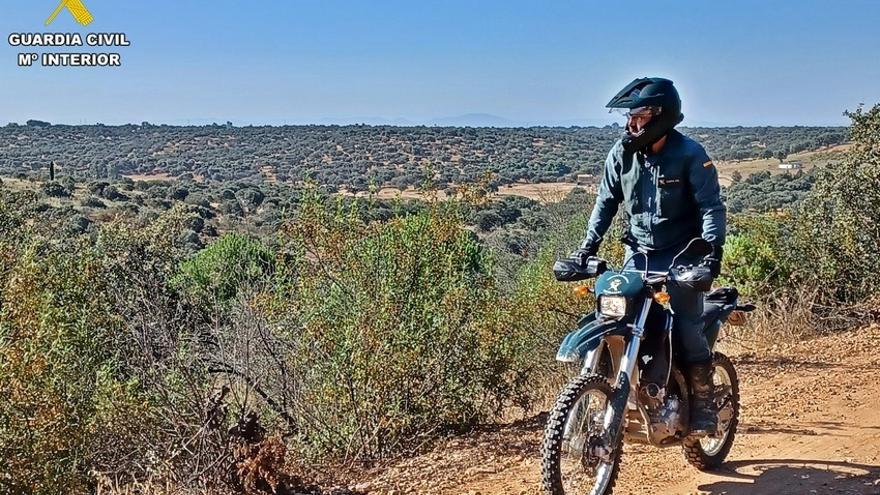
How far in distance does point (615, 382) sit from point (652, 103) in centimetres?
145

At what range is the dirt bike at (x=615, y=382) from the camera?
4129 mm

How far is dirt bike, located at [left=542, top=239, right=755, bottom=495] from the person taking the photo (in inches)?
163

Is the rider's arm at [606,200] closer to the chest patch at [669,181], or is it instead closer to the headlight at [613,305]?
the chest patch at [669,181]

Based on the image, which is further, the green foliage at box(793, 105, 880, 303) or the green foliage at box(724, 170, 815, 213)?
the green foliage at box(724, 170, 815, 213)

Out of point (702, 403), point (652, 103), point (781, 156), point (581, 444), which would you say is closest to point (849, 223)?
point (702, 403)

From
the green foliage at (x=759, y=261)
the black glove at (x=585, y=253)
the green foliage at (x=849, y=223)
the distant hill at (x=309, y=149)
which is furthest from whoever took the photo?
the distant hill at (x=309, y=149)

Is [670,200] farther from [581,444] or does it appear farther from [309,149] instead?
[309,149]

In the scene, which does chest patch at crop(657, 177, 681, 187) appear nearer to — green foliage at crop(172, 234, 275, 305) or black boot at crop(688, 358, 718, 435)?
black boot at crop(688, 358, 718, 435)

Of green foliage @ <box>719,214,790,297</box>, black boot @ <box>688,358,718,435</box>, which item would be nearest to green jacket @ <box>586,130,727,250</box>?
black boot @ <box>688,358,718,435</box>

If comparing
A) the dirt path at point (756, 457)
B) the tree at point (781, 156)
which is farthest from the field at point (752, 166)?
the dirt path at point (756, 457)

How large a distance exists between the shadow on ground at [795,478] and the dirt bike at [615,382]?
590 millimetres

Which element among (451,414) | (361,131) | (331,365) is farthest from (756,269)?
(361,131)

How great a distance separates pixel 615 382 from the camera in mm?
4246

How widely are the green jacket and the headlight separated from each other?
0.57 metres
